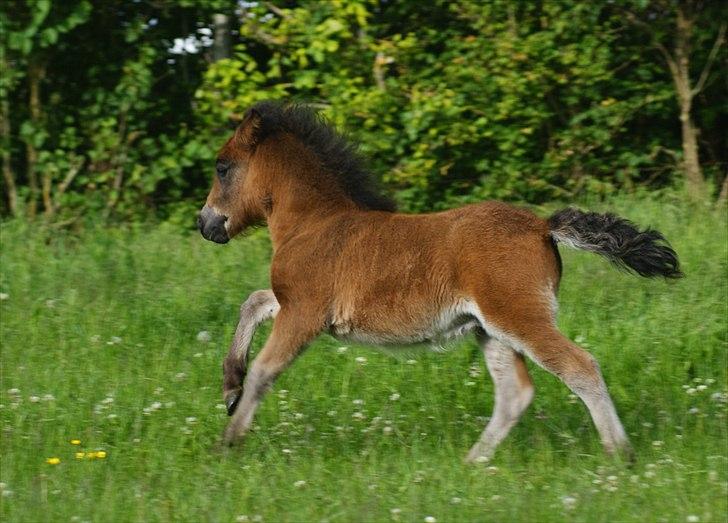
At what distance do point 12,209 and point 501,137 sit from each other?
218 inches

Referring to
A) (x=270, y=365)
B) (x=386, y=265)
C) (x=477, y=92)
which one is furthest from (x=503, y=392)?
(x=477, y=92)

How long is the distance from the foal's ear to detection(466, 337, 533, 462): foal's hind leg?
69.3 inches

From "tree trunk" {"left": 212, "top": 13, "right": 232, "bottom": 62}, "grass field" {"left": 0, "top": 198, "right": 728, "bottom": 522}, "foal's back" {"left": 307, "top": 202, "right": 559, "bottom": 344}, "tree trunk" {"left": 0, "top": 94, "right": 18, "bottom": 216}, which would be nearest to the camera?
"grass field" {"left": 0, "top": 198, "right": 728, "bottom": 522}

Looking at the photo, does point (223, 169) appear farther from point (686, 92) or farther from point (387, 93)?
point (686, 92)

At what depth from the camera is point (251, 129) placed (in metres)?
6.71

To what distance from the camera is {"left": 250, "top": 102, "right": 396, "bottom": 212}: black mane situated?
21.7 ft

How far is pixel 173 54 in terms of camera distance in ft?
44.5

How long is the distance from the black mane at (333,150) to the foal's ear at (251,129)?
0.02 meters

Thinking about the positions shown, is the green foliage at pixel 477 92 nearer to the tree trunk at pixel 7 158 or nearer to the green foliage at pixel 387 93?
the green foliage at pixel 387 93

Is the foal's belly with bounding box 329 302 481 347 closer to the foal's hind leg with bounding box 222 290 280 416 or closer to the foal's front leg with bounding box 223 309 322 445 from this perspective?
the foal's front leg with bounding box 223 309 322 445

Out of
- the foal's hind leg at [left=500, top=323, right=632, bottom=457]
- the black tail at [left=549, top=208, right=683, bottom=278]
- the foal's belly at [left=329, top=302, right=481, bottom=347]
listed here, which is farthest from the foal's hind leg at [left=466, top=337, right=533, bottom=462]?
the black tail at [left=549, top=208, right=683, bottom=278]

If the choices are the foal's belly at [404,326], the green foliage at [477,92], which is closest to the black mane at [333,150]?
the foal's belly at [404,326]

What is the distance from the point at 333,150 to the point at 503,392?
1674mm

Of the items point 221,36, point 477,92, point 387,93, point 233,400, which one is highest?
point 233,400
